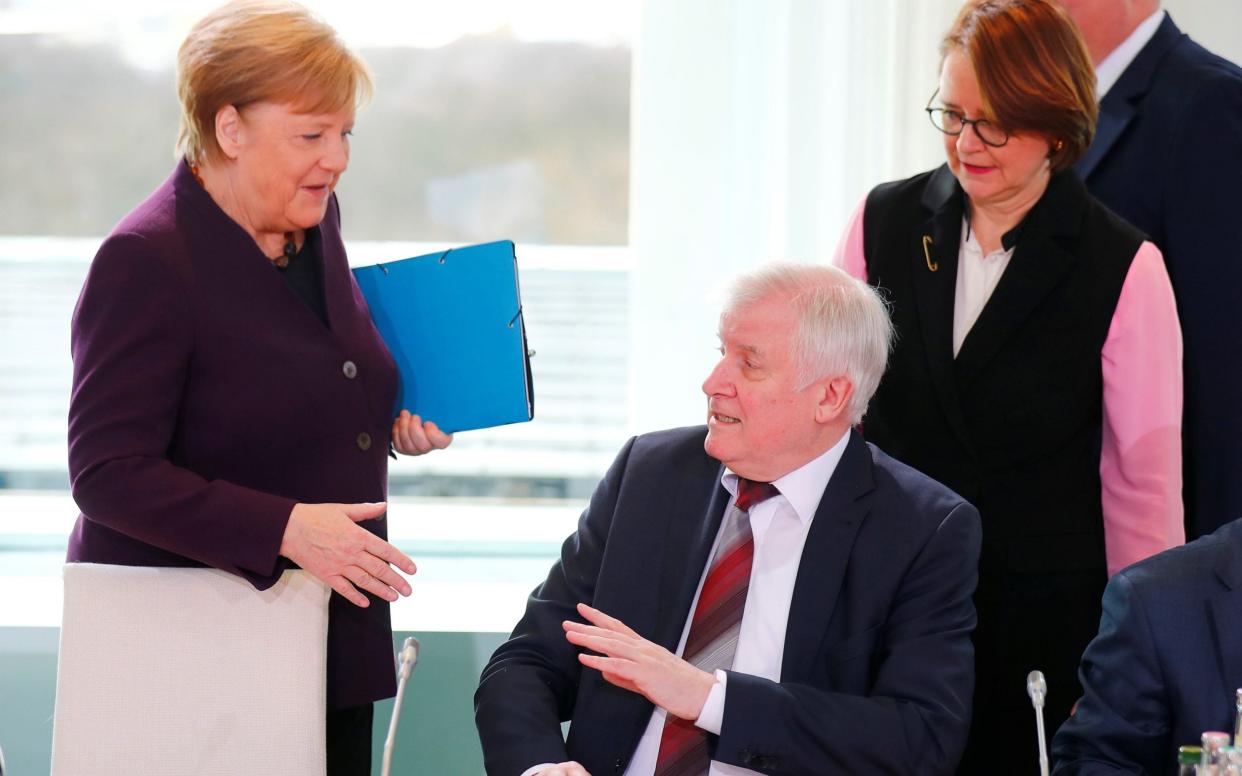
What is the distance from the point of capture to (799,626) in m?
1.92

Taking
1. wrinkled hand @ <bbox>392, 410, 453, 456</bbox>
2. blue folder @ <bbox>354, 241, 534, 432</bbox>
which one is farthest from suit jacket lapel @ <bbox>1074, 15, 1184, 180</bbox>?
wrinkled hand @ <bbox>392, 410, 453, 456</bbox>

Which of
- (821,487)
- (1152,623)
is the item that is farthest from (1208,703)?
(821,487)

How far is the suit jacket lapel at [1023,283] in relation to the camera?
7.45 feet

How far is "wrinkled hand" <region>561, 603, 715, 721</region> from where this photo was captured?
1.75 m

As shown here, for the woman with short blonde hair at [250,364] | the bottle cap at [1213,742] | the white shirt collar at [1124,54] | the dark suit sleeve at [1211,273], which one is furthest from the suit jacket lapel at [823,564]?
the white shirt collar at [1124,54]

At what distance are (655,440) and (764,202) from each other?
155 centimetres

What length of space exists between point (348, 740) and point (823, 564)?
804 mm

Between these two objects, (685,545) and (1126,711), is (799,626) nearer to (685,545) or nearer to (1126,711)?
(685,545)

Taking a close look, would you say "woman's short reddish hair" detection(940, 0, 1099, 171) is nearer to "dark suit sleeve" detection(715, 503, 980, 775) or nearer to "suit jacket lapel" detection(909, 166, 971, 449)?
"suit jacket lapel" detection(909, 166, 971, 449)

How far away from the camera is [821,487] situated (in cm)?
204

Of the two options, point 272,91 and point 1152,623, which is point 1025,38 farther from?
point 272,91

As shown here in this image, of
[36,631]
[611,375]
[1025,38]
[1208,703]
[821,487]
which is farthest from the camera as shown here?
[611,375]

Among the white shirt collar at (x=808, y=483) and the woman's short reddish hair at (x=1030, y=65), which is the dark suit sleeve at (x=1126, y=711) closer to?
the white shirt collar at (x=808, y=483)

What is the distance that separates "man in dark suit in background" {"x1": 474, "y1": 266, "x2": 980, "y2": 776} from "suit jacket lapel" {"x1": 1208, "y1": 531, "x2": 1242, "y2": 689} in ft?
1.08
